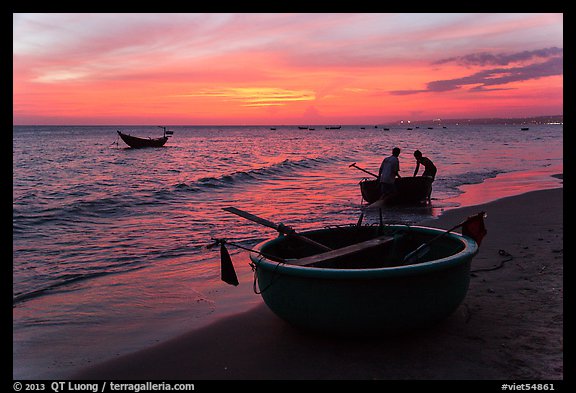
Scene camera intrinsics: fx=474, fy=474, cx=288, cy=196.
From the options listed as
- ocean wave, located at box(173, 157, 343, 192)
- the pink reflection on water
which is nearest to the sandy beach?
the pink reflection on water

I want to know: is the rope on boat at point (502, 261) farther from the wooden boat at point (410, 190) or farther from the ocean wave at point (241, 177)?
the ocean wave at point (241, 177)

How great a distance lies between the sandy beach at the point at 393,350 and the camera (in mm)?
4133

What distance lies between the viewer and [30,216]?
49.3 ft

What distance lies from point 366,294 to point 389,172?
30.3 feet

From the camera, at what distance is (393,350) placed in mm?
4480

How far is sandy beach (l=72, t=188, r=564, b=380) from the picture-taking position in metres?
4.13

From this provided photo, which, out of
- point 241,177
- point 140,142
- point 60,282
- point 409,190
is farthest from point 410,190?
point 140,142

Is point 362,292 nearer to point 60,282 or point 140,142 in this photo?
point 60,282

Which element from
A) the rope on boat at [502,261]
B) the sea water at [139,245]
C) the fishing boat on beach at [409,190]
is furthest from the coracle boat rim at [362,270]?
the fishing boat on beach at [409,190]

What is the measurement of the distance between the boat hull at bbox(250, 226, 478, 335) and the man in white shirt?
831 centimetres

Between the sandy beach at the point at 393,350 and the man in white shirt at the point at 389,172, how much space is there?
698 centimetres

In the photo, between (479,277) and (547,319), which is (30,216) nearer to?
(479,277)

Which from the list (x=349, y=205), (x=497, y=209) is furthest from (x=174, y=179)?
(x=497, y=209)
